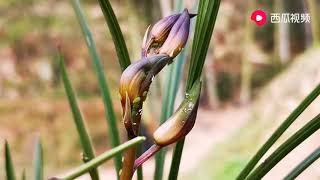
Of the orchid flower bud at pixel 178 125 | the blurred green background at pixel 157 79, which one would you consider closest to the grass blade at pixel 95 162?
the orchid flower bud at pixel 178 125

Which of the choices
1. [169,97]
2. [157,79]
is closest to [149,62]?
[169,97]

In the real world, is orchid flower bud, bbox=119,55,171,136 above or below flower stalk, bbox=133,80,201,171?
above

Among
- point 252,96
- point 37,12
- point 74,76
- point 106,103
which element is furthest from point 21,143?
point 106,103

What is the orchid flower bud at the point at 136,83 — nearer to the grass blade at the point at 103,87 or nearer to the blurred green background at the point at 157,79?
the grass blade at the point at 103,87

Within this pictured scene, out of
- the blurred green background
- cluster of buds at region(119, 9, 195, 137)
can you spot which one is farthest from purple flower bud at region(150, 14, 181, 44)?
the blurred green background

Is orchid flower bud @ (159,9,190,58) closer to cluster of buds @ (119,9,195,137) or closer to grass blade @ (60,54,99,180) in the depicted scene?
cluster of buds @ (119,9,195,137)

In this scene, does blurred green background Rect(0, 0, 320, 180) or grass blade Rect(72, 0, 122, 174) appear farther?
blurred green background Rect(0, 0, 320, 180)
